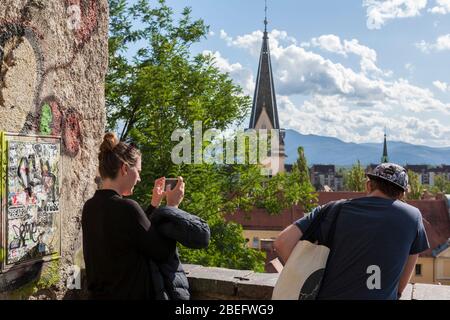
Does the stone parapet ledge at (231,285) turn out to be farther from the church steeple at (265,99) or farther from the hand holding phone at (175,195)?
the church steeple at (265,99)

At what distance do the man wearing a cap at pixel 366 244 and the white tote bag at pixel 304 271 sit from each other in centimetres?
3

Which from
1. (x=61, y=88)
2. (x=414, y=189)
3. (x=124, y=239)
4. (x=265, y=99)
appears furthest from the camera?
(x=414, y=189)

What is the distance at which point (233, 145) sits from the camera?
49.1 ft

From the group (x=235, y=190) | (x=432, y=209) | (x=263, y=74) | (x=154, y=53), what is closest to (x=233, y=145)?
(x=235, y=190)

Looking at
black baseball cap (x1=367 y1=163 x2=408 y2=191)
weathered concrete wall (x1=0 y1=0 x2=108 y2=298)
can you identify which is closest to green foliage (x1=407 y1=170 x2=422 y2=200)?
weathered concrete wall (x1=0 y1=0 x2=108 y2=298)

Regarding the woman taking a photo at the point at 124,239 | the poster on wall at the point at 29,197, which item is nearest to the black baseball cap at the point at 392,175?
the woman taking a photo at the point at 124,239

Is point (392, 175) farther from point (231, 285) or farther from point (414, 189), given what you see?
point (414, 189)

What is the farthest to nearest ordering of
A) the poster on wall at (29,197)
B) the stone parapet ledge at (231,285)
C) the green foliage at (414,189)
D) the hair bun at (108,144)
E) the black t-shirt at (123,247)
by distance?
the green foliage at (414,189) < the stone parapet ledge at (231,285) < the poster on wall at (29,197) < the hair bun at (108,144) < the black t-shirt at (123,247)

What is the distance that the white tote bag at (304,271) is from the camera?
85.5 inches

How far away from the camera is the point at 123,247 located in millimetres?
2291

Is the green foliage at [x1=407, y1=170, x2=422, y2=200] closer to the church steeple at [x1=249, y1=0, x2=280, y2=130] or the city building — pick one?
the church steeple at [x1=249, y1=0, x2=280, y2=130]

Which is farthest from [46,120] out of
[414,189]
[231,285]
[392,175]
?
[414,189]

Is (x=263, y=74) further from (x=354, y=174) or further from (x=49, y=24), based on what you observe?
(x=49, y=24)

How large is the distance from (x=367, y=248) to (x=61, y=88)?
6.74 feet
